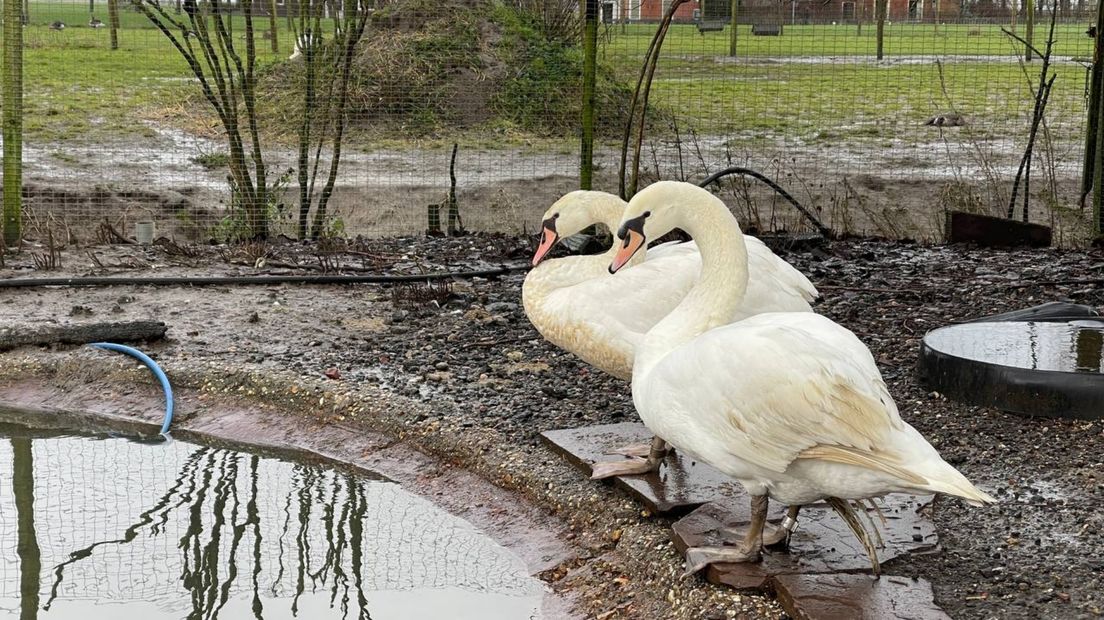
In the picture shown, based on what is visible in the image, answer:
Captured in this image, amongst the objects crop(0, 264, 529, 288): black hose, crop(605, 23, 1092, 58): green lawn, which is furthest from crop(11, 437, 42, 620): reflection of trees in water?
crop(605, 23, 1092, 58): green lawn

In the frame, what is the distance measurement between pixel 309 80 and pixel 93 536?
564 cm

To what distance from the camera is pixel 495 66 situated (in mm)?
13898

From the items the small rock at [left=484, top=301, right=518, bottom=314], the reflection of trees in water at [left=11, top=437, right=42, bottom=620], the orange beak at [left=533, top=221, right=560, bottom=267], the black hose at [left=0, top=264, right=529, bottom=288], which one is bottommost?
the reflection of trees in water at [left=11, top=437, right=42, bottom=620]

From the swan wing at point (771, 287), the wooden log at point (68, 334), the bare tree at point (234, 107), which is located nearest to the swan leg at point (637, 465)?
the swan wing at point (771, 287)

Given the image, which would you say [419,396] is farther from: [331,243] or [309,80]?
[309,80]

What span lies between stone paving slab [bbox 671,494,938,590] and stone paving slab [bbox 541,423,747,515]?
0.13m

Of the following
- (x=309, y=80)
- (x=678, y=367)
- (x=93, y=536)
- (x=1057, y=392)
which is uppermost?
(x=309, y=80)

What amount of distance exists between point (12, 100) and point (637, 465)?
246 inches

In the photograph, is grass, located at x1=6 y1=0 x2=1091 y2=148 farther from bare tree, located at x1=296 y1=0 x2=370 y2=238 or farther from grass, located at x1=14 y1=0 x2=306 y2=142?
bare tree, located at x1=296 y1=0 x2=370 y2=238

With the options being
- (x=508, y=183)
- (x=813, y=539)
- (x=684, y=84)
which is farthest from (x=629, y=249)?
(x=684, y=84)

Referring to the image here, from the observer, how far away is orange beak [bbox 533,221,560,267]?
5.46 metres

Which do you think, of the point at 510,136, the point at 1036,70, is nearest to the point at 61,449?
the point at 510,136

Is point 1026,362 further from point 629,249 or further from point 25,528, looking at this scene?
point 25,528

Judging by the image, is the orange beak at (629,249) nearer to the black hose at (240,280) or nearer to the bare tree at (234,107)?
the black hose at (240,280)
